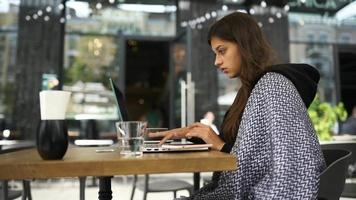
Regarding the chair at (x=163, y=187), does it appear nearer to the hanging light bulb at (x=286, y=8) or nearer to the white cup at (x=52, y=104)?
the white cup at (x=52, y=104)

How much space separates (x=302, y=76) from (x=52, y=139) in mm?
826

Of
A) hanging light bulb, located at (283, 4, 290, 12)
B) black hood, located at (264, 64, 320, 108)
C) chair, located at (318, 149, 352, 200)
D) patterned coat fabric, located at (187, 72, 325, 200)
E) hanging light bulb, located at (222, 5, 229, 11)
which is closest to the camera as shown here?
patterned coat fabric, located at (187, 72, 325, 200)

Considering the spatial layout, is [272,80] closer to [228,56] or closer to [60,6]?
[228,56]

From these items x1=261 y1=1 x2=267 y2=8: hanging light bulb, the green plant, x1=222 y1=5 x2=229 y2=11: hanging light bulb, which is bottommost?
the green plant

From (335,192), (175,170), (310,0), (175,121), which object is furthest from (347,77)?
(175,170)

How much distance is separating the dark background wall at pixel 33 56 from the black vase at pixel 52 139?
200 inches

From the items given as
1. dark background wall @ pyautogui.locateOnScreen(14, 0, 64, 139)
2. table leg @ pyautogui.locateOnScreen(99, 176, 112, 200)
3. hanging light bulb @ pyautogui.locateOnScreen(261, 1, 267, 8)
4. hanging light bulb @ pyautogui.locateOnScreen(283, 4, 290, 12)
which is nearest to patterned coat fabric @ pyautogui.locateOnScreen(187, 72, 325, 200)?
table leg @ pyautogui.locateOnScreen(99, 176, 112, 200)

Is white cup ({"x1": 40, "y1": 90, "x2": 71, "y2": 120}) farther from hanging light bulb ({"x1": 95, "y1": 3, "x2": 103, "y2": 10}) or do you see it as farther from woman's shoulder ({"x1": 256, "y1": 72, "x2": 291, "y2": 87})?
hanging light bulb ({"x1": 95, "y1": 3, "x2": 103, "y2": 10})

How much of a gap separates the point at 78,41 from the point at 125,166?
6211mm

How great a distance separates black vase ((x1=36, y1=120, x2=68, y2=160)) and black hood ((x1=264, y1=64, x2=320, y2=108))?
0.67 metres

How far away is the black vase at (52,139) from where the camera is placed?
38.2 inches

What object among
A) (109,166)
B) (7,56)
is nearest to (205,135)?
(109,166)

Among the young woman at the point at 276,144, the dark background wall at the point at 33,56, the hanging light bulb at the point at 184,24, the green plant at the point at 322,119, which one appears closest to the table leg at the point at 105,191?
the young woman at the point at 276,144

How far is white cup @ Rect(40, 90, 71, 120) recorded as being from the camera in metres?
1.00
